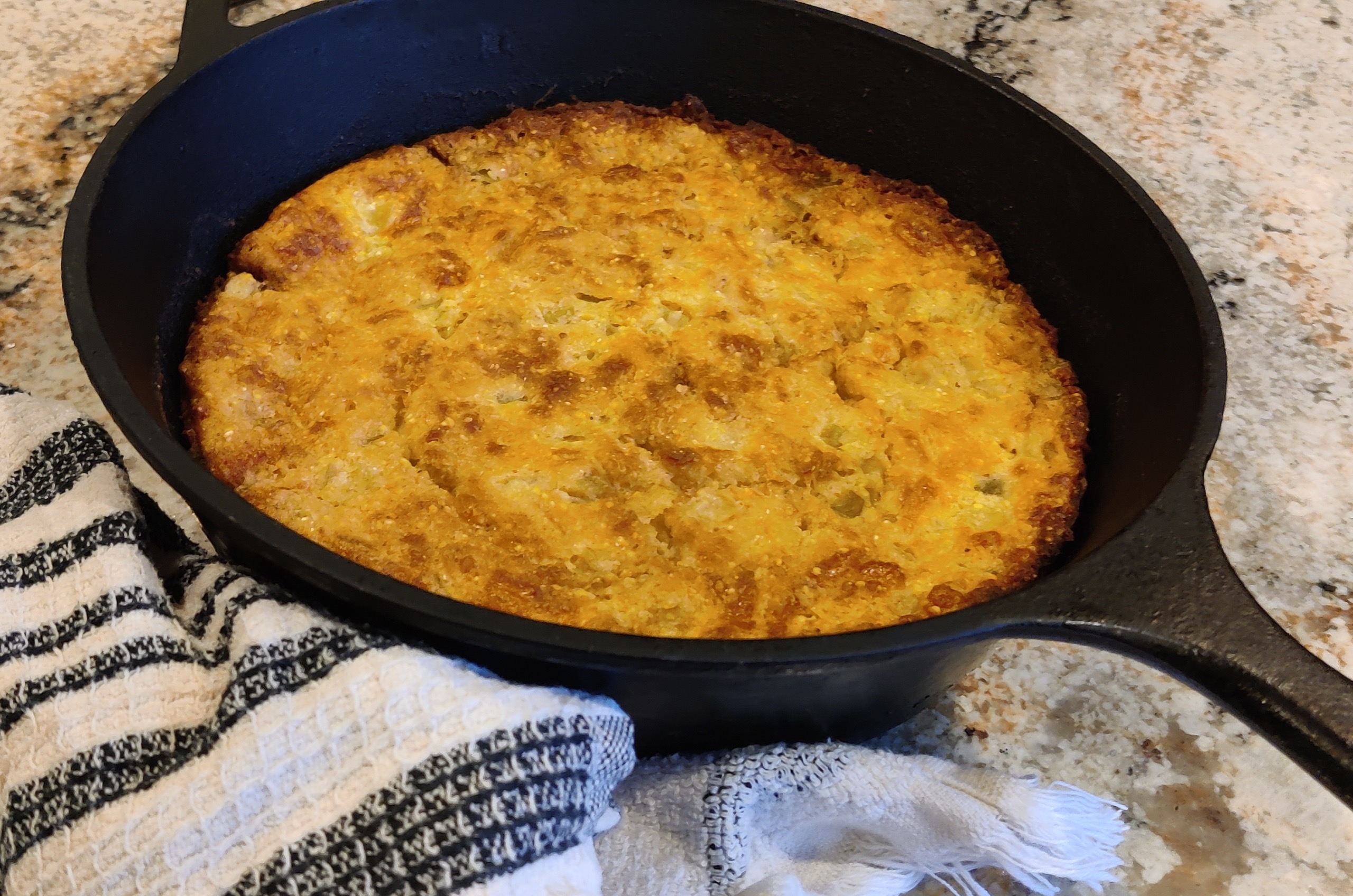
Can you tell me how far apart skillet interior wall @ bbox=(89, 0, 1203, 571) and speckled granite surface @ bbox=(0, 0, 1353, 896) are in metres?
0.25

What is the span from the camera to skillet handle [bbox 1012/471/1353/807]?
27.3 inches

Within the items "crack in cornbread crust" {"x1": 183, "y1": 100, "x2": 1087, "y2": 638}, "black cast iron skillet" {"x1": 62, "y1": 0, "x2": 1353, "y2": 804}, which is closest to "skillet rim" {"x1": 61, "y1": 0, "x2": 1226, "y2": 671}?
"black cast iron skillet" {"x1": 62, "y1": 0, "x2": 1353, "y2": 804}

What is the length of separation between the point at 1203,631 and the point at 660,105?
109 cm

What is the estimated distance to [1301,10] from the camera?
2.27 m

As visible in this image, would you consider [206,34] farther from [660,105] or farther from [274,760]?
[274,760]

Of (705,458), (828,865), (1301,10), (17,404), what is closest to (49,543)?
(17,404)

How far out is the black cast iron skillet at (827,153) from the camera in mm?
733

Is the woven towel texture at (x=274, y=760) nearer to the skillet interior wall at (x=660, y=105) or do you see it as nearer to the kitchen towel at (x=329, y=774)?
the kitchen towel at (x=329, y=774)

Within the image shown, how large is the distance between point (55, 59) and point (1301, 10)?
8.32 ft

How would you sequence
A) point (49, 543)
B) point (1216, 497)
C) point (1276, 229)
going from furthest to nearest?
1. point (1276, 229)
2. point (1216, 497)
3. point (49, 543)

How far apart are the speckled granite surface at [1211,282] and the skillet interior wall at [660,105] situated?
0.25 meters

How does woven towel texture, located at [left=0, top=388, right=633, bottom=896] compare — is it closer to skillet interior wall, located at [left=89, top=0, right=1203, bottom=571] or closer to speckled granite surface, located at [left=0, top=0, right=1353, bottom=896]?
skillet interior wall, located at [left=89, top=0, right=1203, bottom=571]

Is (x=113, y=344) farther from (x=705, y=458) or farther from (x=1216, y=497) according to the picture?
(x=1216, y=497)

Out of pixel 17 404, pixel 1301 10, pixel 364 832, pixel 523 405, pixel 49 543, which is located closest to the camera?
pixel 364 832
